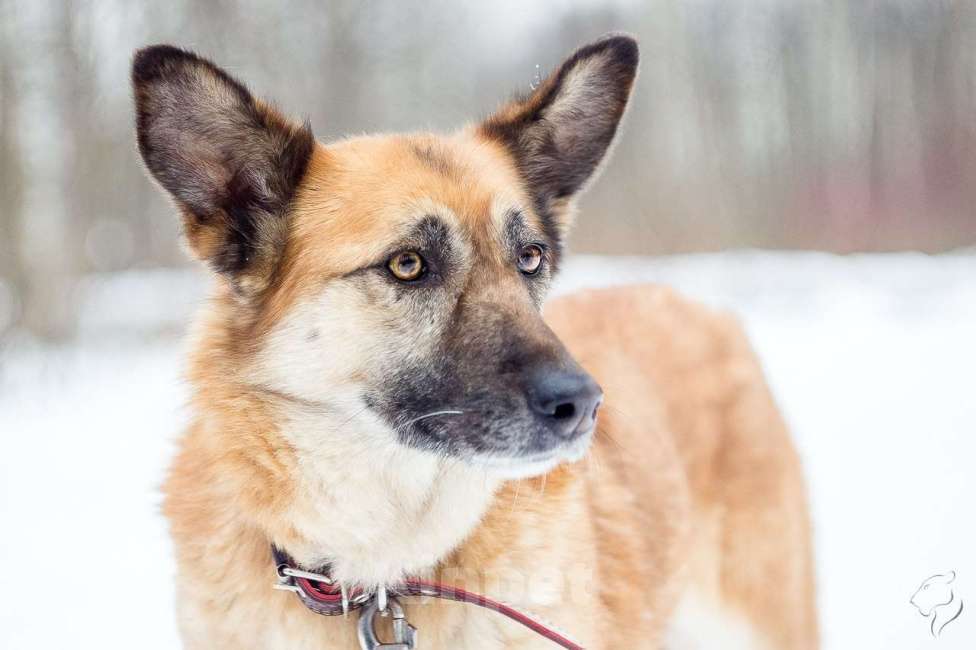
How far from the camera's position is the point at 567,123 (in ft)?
8.75

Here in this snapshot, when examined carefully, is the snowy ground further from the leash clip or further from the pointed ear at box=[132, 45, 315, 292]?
the leash clip

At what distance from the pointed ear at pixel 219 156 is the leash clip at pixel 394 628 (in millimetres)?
901

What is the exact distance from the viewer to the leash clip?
2.00 m

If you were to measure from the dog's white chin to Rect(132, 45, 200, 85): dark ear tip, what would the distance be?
47.0 inches

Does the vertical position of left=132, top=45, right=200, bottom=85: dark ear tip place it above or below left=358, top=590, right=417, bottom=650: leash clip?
above

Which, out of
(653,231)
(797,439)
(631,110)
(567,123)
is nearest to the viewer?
(567,123)

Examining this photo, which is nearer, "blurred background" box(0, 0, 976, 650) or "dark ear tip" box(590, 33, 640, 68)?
"dark ear tip" box(590, 33, 640, 68)

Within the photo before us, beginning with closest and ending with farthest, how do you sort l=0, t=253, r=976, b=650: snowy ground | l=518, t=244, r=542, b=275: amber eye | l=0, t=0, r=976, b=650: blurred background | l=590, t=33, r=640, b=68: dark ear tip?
l=518, t=244, r=542, b=275: amber eye < l=590, t=33, r=640, b=68: dark ear tip < l=0, t=253, r=976, b=650: snowy ground < l=0, t=0, r=976, b=650: blurred background

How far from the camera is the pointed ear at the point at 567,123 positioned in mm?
2525

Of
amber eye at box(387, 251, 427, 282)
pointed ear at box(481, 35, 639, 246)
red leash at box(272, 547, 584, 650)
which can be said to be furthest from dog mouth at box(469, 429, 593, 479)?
pointed ear at box(481, 35, 639, 246)

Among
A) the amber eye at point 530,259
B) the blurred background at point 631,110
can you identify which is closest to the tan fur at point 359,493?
the amber eye at point 530,259

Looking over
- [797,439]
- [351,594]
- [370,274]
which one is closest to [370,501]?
[351,594]

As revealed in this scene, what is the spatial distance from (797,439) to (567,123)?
10.4 ft

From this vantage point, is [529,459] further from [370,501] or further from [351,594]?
[351,594]
